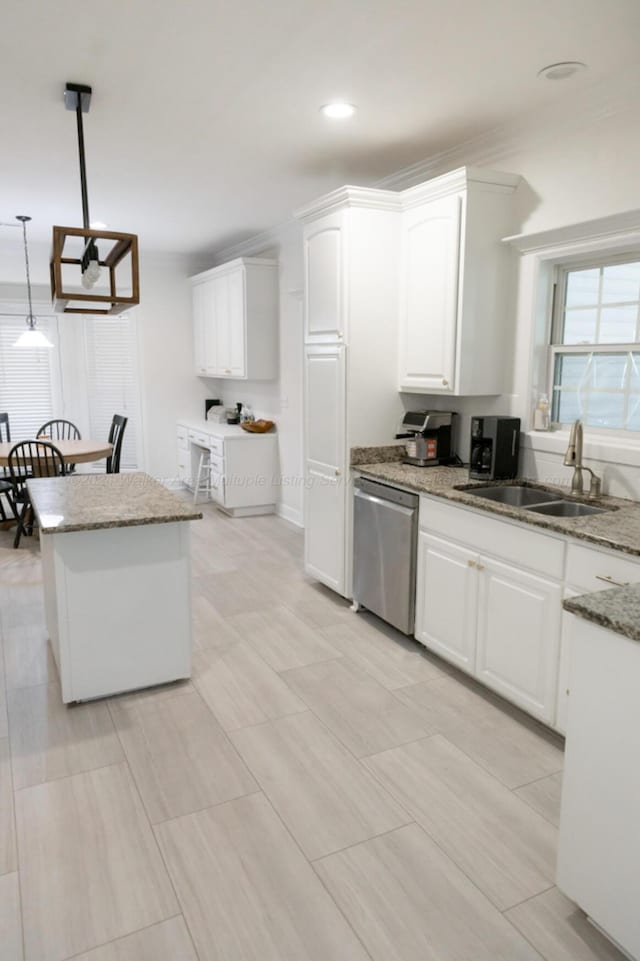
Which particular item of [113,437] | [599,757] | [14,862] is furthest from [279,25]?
[113,437]

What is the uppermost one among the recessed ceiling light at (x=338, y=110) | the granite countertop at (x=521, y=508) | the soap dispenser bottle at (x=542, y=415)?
the recessed ceiling light at (x=338, y=110)

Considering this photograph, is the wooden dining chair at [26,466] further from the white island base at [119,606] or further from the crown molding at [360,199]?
the crown molding at [360,199]

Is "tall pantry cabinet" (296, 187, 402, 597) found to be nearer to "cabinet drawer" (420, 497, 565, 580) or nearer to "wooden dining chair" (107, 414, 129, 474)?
"cabinet drawer" (420, 497, 565, 580)

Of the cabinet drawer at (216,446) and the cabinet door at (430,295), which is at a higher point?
the cabinet door at (430,295)

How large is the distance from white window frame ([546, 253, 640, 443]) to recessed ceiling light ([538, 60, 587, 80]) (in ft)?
2.49

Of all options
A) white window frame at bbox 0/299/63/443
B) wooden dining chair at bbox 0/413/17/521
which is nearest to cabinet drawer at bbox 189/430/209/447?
white window frame at bbox 0/299/63/443

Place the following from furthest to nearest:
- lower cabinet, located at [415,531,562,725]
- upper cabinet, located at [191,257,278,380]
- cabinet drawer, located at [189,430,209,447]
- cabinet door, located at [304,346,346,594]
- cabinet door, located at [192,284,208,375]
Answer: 1. cabinet door, located at [192,284,208,375]
2. cabinet drawer, located at [189,430,209,447]
3. upper cabinet, located at [191,257,278,380]
4. cabinet door, located at [304,346,346,594]
5. lower cabinet, located at [415,531,562,725]

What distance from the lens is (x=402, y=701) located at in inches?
112

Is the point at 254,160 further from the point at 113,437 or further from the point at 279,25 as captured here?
the point at 113,437

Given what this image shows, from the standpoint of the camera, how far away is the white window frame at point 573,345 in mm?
2891

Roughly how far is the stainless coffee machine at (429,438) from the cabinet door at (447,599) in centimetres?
62

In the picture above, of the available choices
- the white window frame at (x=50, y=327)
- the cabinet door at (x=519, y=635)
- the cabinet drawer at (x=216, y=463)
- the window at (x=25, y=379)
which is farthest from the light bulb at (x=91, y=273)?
the window at (x=25, y=379)

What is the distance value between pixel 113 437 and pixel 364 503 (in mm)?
3507

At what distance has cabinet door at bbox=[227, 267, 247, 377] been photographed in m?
5.97
